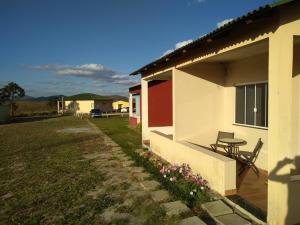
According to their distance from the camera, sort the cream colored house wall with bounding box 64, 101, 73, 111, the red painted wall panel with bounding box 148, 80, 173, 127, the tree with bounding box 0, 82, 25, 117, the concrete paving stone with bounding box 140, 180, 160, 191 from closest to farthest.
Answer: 1. the concrete paving stone with bounding box 140, 180, 160, 191
2. the red painted wall panel with bounding box 148, 80, 173, 127
3. the tree with bounding box 0, 82, 25, 117
4. the cream colored house wall with bounding box 64, 101, 73, 111

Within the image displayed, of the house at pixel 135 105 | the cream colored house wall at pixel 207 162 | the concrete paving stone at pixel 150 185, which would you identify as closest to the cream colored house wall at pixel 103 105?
the house at pixel 135 105

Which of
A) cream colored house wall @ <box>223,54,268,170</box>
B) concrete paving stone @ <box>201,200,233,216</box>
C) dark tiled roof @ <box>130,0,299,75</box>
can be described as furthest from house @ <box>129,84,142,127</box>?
concrete paving stone @ <box>201,200,233,216</box>

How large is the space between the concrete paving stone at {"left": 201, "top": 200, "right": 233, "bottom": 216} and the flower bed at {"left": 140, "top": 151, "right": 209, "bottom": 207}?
0.94 feet

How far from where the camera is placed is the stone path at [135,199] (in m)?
4.30

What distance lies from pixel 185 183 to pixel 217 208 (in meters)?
1.27

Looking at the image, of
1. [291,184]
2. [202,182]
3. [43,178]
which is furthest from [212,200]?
[43,178]

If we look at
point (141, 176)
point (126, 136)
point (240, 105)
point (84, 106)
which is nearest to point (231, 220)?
point (141, 176)

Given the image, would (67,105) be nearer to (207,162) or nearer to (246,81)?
(246,81)

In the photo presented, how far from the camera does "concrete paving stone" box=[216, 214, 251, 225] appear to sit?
3.93 meters

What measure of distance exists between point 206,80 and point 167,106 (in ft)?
19.2

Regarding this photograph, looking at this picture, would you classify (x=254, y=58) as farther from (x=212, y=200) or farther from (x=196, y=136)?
(x=212, y=200)

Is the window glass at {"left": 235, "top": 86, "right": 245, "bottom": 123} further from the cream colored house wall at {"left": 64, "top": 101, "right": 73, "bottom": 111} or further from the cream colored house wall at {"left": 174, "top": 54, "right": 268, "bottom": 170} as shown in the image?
the cream colored house wall at {"left": 64, "top": 101, "right": 73, "bottom": 111}

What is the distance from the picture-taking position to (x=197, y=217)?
4152 mm

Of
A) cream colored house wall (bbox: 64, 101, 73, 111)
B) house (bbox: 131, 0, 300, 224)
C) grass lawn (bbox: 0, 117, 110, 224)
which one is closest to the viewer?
house (bbox: 131, 0, 300, 224)
